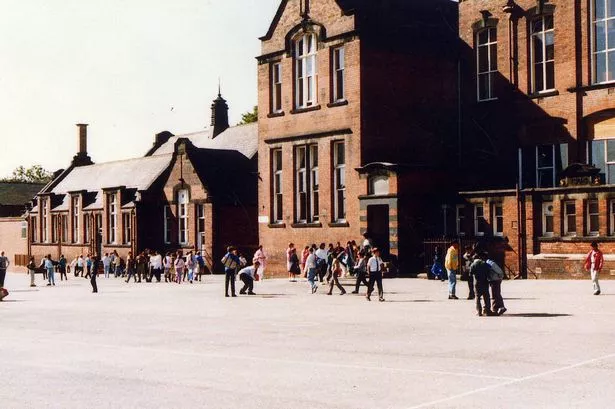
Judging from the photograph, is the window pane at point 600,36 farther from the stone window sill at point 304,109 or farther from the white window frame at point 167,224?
the white window frame at point 167,224

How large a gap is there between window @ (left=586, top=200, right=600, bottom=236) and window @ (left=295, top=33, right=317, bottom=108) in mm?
15740

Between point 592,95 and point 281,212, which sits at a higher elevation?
point 592,95

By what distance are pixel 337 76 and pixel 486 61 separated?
23.1ft

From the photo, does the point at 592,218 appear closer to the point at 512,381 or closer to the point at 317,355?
the point at 317,355

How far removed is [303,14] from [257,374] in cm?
3394

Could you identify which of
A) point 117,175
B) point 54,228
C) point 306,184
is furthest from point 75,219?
point 306,184

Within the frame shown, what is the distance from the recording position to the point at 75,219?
68562 millimetres

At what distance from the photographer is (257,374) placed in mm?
12922

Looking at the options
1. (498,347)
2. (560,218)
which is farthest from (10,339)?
(560,218)

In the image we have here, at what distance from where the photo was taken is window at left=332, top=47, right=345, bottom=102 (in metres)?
43.1

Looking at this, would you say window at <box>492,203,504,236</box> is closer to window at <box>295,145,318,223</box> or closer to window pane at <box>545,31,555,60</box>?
window pane at <box>545,31,555,60</box>

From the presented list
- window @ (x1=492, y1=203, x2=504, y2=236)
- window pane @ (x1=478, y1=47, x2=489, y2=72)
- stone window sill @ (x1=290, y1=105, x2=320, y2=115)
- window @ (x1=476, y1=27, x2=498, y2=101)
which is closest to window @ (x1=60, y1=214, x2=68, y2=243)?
stone window sill @ (x1=290, y1=105, x2=320, y2=115)

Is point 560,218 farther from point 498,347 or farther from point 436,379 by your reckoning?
point 436,379

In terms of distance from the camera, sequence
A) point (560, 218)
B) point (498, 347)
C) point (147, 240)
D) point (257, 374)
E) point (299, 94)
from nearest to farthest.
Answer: point (257, 374)
point (498, 347)
point (560, 218)
point (299, 94)
point (147, 240)
